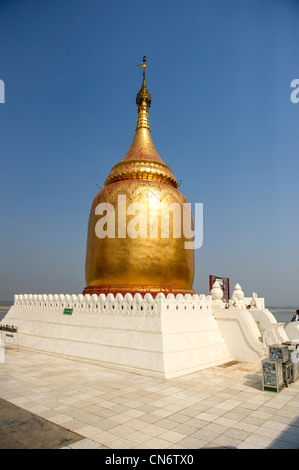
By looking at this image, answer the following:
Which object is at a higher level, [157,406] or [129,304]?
[129,304]

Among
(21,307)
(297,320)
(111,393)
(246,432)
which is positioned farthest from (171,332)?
(21,307)

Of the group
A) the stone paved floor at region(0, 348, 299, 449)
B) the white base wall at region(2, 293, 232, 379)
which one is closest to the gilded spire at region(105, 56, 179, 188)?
the white base wall at region(2, 293, 232, 379)

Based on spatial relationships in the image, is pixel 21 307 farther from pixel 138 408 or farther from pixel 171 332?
pixel 138 408

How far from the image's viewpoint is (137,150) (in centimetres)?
2108

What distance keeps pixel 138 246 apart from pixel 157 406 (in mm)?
10122

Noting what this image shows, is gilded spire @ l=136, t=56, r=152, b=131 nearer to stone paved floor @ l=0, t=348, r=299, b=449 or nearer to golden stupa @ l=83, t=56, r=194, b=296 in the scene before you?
golden stupa @ l=83, t=56, r=194, b=296

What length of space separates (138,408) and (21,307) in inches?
600

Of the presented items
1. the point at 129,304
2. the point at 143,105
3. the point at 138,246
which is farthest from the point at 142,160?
the point at 129,304

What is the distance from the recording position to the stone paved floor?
568cm

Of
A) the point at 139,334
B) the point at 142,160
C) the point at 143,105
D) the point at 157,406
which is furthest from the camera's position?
the point at 143,105

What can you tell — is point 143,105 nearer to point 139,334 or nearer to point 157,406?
point 139,334

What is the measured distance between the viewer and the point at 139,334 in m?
12.0

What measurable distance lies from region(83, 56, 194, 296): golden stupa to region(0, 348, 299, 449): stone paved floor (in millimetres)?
5843
